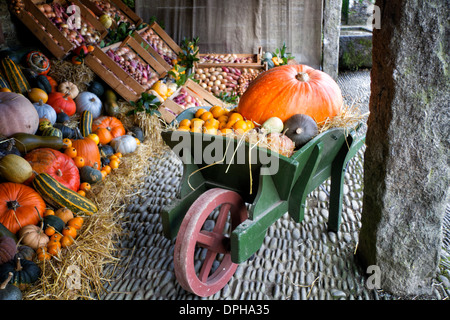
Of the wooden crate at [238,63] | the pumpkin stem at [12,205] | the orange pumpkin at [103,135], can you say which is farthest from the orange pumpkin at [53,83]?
the wooden crate at [238,63]

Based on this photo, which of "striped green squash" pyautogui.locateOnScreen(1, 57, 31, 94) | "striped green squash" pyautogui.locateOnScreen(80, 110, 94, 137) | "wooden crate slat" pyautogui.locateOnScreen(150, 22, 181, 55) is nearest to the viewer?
"striped green squash" pyautogui.locateOnScreen(1, 57, 31, 94)

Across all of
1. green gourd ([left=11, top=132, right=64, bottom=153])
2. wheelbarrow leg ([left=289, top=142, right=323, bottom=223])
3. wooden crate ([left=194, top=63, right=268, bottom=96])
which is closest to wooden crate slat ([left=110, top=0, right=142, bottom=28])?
wooden crate ([left=194, top=63, right=268, bottom=96])

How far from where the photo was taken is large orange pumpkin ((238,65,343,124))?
8.80 ft

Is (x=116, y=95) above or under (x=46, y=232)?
above

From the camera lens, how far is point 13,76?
448cm

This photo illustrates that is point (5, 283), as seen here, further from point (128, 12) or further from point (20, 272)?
point (128, 12)

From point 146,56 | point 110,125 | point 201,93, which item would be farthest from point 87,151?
point 146,56

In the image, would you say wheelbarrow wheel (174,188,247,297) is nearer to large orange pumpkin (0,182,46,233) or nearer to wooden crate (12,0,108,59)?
large orange pumpkin (0,182,46,233)

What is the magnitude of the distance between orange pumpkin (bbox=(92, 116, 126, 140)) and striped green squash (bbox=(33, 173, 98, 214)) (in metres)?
1.63

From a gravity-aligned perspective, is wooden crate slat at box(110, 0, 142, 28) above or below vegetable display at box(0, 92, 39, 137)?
above
